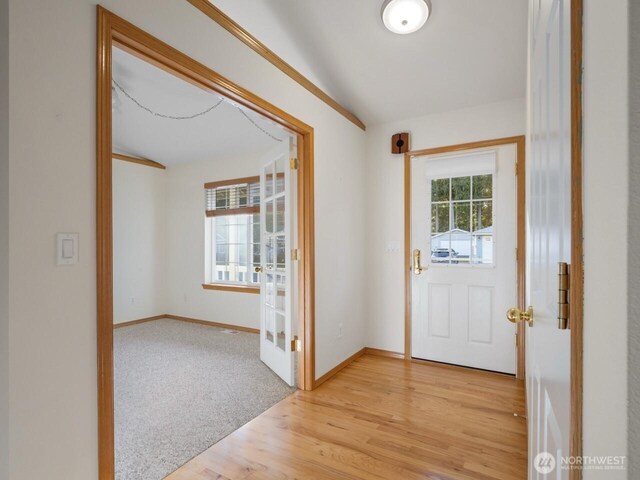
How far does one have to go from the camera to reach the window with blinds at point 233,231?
504cm

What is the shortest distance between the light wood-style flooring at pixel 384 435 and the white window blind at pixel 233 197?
2.87 metres

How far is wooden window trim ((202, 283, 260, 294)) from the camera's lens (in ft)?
15.9

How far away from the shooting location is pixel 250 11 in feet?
7.32

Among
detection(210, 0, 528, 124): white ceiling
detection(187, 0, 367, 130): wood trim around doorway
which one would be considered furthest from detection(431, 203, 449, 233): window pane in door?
detection(187, 0, 367, 130): wood trim around doorway

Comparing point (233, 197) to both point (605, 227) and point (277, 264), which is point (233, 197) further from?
point (605, 227)

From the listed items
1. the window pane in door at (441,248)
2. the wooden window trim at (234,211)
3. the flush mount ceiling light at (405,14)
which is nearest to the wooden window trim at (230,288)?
the wooden window trim at (234,211)

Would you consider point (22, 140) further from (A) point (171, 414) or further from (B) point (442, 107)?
(B) point (442, 107)

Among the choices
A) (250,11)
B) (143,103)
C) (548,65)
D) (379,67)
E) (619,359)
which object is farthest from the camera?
(143,103)

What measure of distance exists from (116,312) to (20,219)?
4.39 m

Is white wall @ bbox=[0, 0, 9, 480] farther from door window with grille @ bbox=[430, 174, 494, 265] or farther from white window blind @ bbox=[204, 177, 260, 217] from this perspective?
white window blind @ bbox=[204, 177, 260, 217]

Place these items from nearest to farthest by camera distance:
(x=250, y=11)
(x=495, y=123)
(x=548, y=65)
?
1. (x=548, y=65)
2. (x=250, y=11)
3. (x=495, y=123)

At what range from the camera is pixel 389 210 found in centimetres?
359

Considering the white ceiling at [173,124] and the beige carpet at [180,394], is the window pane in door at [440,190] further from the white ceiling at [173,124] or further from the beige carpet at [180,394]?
the beige carpet at [180,394]

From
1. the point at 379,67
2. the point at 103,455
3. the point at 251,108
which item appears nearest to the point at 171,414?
the point at 103,455
